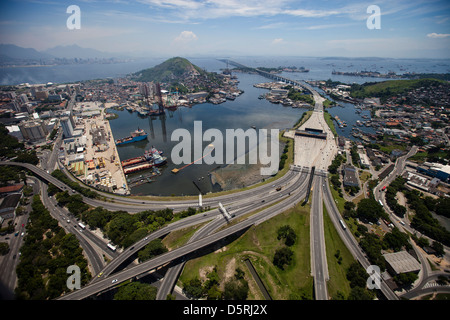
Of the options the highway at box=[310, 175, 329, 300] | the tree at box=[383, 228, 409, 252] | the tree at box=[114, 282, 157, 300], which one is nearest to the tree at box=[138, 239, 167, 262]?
the tree at box=[114, 282, 157, 300]

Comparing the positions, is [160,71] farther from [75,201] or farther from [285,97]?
[75,201]

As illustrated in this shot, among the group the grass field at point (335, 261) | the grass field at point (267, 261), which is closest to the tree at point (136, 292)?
the grass field at point (267, 261)

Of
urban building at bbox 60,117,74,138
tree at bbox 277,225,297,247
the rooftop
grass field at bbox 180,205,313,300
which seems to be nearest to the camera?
grass field at bbox 180,205,313,300

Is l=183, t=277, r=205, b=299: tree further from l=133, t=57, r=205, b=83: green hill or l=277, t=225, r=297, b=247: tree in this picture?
l=133, t=57, r=205, b=83: green hill

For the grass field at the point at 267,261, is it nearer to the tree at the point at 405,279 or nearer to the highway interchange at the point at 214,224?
the highway interchange at the point at 214,224

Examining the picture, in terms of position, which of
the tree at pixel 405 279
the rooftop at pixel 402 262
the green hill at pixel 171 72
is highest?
the green hill at pixel 171 72
